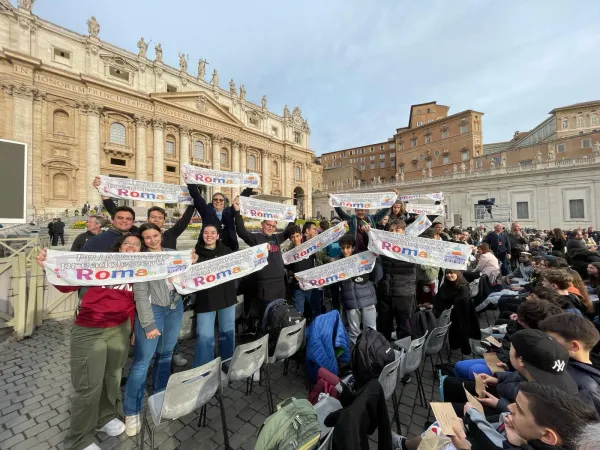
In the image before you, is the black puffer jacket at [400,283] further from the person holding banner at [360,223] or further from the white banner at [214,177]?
the white banner at [214,177]

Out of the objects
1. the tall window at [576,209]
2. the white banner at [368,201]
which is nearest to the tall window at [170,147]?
the white banner at [368,201]

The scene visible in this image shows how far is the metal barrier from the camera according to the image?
5.27 meters

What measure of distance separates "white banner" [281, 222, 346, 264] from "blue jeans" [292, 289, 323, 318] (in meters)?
0.69

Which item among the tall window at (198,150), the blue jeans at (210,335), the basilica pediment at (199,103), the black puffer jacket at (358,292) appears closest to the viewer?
the blue jeans at (210,335)

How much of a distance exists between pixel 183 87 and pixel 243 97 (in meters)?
10.3

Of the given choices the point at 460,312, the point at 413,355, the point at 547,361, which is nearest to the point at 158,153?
the point at 460,312

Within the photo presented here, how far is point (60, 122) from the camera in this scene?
84.9 feet

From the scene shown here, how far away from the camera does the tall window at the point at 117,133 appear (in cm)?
2922

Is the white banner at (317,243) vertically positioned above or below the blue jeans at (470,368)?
above

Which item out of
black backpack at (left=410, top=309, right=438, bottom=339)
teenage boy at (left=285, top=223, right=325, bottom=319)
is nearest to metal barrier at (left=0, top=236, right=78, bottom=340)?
teenage boy at (left=285, top=223, right=325, bottom=319)

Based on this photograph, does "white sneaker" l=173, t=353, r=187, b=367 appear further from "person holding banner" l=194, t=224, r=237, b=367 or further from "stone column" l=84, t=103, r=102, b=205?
"stone column" l=84, t=103, r=102, b=205

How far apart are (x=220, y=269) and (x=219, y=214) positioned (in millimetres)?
1399

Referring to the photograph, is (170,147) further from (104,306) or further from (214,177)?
(104,306)

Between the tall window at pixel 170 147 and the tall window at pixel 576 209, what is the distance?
153 ft
